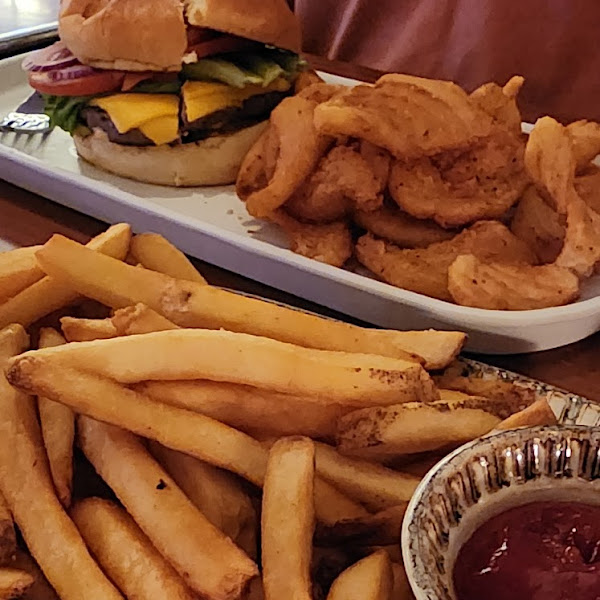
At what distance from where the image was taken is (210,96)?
2.43 meters

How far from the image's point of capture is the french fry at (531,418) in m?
1.24

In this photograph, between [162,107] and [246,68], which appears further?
[246,68]

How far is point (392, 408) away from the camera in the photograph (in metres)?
1.25

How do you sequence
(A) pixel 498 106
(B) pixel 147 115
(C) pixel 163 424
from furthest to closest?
(B) pixel 147 115, (A) pixel 498 106, (C) pixel 163 424

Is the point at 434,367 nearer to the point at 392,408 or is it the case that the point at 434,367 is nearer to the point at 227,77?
the point at 392,408

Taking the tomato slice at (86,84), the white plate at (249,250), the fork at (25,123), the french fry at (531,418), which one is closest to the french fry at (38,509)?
the french fry at (531,418)

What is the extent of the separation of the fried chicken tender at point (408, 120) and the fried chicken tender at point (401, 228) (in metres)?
0.14

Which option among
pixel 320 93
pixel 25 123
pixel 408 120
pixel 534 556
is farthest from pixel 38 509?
pixel 25 123

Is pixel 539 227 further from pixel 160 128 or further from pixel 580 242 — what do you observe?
pixel 160 128

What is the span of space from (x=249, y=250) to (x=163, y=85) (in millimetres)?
705

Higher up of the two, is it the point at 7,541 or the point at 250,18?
the point at 250,18

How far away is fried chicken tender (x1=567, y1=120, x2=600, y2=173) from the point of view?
205cm

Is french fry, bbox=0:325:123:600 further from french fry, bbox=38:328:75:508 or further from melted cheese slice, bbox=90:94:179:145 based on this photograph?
melted cheese slice, bbox=90:94:179:145

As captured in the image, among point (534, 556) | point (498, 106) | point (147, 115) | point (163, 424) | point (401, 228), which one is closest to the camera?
point (534, 556)
